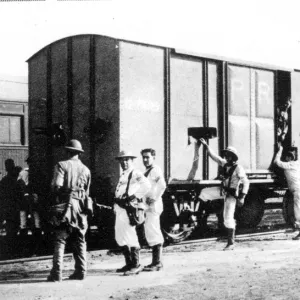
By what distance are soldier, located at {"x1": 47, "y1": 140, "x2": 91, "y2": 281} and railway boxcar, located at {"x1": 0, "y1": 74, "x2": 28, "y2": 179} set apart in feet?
30.7

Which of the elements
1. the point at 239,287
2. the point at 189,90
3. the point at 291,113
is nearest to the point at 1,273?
the point at 239,287

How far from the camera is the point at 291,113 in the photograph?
12.8 metres

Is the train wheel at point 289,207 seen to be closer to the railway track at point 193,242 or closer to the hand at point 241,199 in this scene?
the railway track at point 193,242

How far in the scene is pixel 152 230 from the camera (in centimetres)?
818

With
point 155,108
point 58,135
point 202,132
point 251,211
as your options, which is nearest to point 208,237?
point 251,211

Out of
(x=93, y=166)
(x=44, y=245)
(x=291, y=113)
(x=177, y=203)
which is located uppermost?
(x=291, y=113)

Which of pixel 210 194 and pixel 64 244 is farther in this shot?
pixel 210 194

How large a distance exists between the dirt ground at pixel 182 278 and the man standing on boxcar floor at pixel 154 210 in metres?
0.31

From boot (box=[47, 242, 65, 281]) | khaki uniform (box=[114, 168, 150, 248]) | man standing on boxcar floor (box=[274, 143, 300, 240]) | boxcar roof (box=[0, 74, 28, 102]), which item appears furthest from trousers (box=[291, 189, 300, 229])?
boxcar roof (box=[0, 74, 28, 102])

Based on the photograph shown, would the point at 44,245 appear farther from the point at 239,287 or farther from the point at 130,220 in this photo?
the point at 239,287

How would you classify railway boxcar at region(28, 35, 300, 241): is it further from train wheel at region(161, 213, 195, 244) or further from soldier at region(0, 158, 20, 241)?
soldier at region(0, 158, 20, 241)

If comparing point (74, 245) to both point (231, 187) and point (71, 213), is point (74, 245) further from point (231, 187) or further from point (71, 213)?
point (231, 187)

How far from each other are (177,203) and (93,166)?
1.87 metres

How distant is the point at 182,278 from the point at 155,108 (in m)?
3.83
